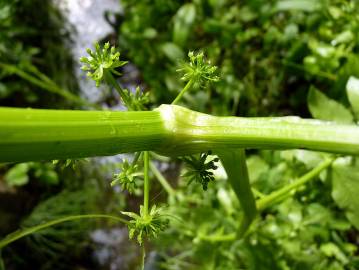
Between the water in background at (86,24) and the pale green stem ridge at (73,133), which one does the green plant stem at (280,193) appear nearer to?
the pale green stem ridge at (73,133)

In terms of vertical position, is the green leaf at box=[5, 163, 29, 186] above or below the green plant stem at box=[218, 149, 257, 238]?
above

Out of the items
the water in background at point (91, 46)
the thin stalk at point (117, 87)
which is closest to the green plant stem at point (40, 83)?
the water in background at point (91, 46)

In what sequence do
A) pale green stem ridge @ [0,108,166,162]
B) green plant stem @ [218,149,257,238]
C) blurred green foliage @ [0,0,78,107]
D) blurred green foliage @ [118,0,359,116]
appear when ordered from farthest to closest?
→ 1. blurred green foliage @ [0,0,78,107]
2. blurred green foliage @ [118,0,359,116]
3. green plant stem @ [218,149,257,238]
4. pale green stem ridge @ [0,108,166,162]

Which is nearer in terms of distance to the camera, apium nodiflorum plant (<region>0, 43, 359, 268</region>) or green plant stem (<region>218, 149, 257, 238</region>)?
apium nodiflorum plant (<region>0, 43, 359, 268</region>)

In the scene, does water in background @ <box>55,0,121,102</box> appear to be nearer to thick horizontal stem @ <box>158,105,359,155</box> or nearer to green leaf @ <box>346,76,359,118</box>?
green leaf @ <box>346,76,359,118</box>

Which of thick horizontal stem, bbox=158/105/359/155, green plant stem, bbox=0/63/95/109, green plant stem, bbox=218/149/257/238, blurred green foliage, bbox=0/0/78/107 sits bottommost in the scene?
thick horizontal stem, bbox=158/105/359/155

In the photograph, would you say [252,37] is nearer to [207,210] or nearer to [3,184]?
[207,210]

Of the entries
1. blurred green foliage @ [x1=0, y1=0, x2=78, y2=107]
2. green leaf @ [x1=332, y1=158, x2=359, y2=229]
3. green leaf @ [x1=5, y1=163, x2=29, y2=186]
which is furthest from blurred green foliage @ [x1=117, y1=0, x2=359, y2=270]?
green leaf @ [x1=5, y1=163, x2=29, y2=186]

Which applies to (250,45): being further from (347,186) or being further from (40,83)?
(347,186)
